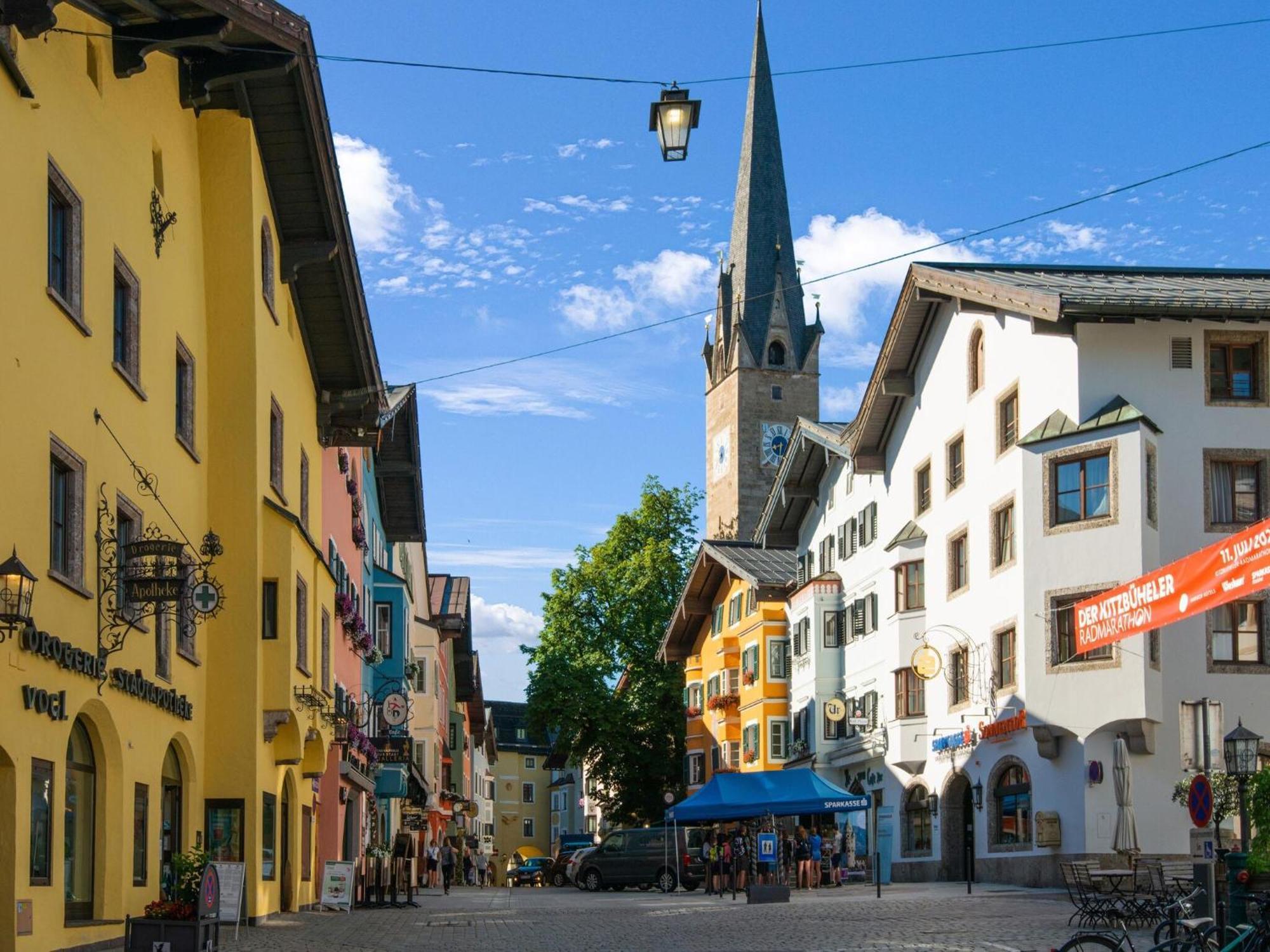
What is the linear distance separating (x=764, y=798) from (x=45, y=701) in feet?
71.8

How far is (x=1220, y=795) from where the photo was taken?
3206 centimetres

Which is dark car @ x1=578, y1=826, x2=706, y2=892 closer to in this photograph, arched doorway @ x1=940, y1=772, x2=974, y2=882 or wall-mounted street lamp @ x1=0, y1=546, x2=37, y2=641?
arched doorway @ x1=940, y1=772, x2=974, y2=882

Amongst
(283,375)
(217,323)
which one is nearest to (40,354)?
(217,323)

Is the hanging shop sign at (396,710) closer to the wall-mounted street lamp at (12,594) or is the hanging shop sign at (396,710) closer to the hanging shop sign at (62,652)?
the hanging shop sign at (62,652)

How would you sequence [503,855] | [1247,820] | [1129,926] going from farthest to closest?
[503,855] < [1129,926] < [1247,820]

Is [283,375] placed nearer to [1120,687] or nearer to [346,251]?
[346,251]

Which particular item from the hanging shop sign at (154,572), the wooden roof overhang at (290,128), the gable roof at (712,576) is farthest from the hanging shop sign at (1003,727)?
the hanging shop sign at (154,572)

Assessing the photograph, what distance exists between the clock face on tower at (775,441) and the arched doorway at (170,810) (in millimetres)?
86248

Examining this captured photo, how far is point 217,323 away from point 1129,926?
14981mm

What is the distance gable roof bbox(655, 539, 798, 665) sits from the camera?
63.3 metres

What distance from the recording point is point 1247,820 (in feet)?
58.0

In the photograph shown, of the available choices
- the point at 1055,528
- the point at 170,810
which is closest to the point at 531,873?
the point at 1055,528

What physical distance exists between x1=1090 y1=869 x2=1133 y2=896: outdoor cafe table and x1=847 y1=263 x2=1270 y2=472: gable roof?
14.9 metres

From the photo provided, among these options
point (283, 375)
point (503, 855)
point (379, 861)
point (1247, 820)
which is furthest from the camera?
point (503, 855)
